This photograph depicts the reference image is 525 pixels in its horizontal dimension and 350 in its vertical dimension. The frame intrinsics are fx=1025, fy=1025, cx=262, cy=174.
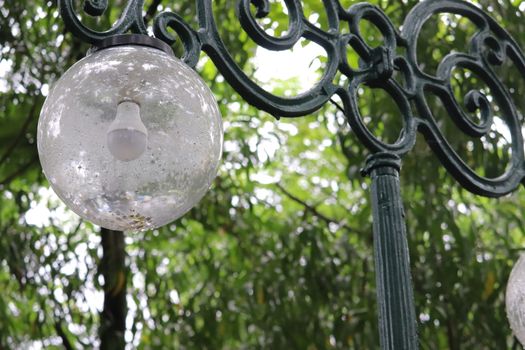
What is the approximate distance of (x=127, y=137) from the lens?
177 centimetres

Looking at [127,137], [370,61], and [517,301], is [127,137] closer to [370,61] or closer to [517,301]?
[370,61]

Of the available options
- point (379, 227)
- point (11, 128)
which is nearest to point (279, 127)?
point (11, 128)

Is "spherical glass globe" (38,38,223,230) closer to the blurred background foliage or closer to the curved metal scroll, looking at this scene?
the curved metal scroll

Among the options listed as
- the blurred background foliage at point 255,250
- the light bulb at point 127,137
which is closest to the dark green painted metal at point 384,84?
the light bulb at point 127,137

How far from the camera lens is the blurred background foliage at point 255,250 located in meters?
4.37

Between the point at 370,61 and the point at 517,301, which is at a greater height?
the point at 370,61

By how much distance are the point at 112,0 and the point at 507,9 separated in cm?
173

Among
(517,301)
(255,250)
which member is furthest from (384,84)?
(255,250)

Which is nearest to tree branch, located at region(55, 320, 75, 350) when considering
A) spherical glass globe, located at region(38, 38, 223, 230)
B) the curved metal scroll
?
the curved metal scroll

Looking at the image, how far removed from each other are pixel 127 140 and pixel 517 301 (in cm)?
119

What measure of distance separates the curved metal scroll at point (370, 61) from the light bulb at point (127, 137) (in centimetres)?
26

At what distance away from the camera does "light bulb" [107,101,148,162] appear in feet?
5.82

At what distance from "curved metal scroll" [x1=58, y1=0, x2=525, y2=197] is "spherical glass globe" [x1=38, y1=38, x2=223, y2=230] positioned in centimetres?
15

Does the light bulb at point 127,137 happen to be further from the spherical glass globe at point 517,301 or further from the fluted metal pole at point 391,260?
the spherical glass globe at point 517,301
